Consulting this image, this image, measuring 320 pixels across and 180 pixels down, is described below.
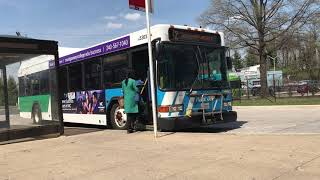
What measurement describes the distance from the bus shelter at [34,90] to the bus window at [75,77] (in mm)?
2502

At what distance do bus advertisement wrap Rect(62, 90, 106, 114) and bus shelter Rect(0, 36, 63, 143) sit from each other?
1.98m

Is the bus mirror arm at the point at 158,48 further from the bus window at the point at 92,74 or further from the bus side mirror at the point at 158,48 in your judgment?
the bus window at the point at 92,74

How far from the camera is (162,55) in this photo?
13.2 m

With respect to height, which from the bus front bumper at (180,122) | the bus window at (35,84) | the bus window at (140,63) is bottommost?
the bus front bumper at (180,122)

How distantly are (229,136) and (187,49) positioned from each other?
2930 mm

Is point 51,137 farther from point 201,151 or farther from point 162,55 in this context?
point 201,151

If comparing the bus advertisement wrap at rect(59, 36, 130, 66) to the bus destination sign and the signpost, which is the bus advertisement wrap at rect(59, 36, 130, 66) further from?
the signpost

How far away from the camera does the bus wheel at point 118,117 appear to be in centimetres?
1551

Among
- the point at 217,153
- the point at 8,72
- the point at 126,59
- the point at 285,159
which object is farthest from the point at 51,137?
the point at 285,159

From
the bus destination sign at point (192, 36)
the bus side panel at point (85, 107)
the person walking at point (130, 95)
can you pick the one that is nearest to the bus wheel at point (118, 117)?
the bus side panel at point (85, 107)

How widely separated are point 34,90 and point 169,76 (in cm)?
486

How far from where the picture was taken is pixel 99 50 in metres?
16.5

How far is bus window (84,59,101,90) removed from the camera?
653 inches

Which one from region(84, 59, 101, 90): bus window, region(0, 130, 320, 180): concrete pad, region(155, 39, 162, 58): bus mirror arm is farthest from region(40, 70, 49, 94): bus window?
region(155, 39, 162, 58): bus mirror arm
